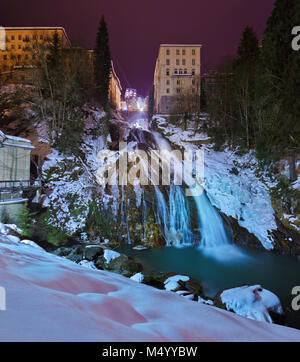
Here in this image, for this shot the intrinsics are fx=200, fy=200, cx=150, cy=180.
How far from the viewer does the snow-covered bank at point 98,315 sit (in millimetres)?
1917

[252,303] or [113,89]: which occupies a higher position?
[113,89]

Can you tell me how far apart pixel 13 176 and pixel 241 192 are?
639 inches

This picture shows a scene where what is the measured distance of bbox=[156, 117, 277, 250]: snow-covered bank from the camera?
1323 centimetres

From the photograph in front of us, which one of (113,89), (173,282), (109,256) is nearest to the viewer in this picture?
(173,282)

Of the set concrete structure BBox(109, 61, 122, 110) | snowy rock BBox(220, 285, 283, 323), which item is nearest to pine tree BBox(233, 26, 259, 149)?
snowy rock BBox(220, 285, 283, 323)

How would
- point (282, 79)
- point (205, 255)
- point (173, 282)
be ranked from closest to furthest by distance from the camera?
point (173, 282), point (205, 255), point (282, 79)

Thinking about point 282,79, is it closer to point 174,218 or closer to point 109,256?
point 174,218

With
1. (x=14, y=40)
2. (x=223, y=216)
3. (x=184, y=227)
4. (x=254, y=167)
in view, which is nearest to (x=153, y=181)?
(x=184, y=227)

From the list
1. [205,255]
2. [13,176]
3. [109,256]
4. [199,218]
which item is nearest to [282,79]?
[199,218]

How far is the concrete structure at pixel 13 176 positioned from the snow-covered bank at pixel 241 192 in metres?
13.5

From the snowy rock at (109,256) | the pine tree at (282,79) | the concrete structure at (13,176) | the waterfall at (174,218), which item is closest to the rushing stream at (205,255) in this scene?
the waterfall at (174,218)

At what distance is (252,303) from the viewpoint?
5.36 m

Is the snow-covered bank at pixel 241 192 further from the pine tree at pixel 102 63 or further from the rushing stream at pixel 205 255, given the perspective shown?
the pine tree at pixel 102 63

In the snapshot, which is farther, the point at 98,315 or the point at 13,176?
the point at 13,176
